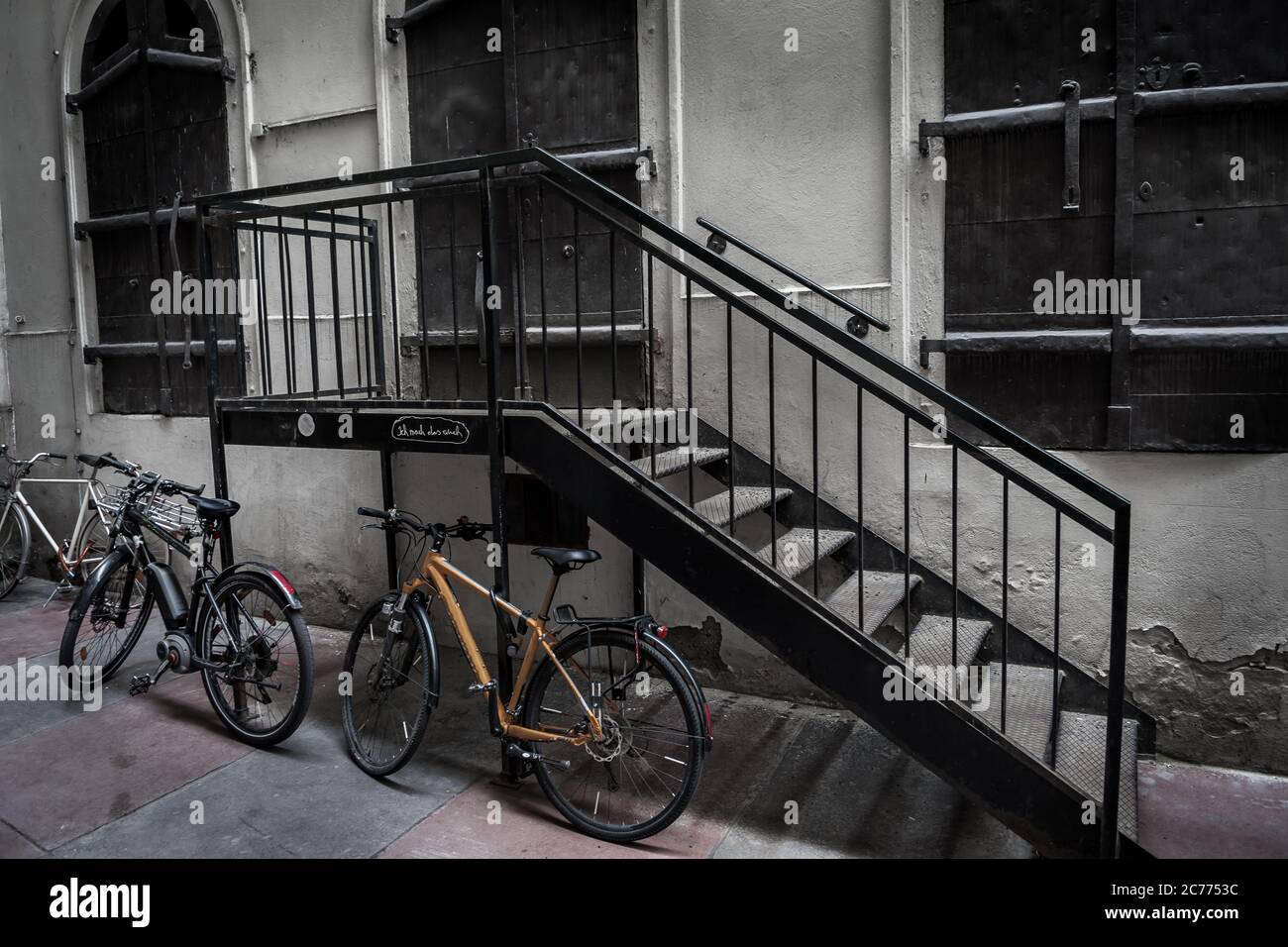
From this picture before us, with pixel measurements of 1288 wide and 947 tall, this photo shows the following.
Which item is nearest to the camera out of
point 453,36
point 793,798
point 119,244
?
point 793,798

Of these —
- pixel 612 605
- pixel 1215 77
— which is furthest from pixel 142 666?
pixel 1215 77

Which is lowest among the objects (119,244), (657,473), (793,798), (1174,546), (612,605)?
(793,798)

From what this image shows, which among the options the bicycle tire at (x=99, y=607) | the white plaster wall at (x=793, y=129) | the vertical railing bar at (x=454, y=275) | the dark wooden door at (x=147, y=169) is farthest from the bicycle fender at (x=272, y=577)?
the white plaster wall at (x=793, y=129)

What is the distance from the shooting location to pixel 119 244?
7.19m

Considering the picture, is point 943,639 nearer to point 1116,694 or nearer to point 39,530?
point 1116,694

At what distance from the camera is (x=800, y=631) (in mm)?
3441

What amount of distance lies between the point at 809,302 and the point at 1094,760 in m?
2.45

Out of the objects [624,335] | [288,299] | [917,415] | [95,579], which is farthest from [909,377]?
[95,579]

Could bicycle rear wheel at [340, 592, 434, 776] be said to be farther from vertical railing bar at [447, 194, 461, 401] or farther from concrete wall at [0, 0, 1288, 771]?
concrete wall at [0, 0, 1288, 771]

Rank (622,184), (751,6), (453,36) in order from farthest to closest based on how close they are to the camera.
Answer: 1. (453,36)
2. (622,184)
3. (751,6)

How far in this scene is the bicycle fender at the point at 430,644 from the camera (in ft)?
13.1

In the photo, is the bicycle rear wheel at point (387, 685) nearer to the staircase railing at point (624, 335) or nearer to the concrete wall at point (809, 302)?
the staircase railing at point (624, 335)
